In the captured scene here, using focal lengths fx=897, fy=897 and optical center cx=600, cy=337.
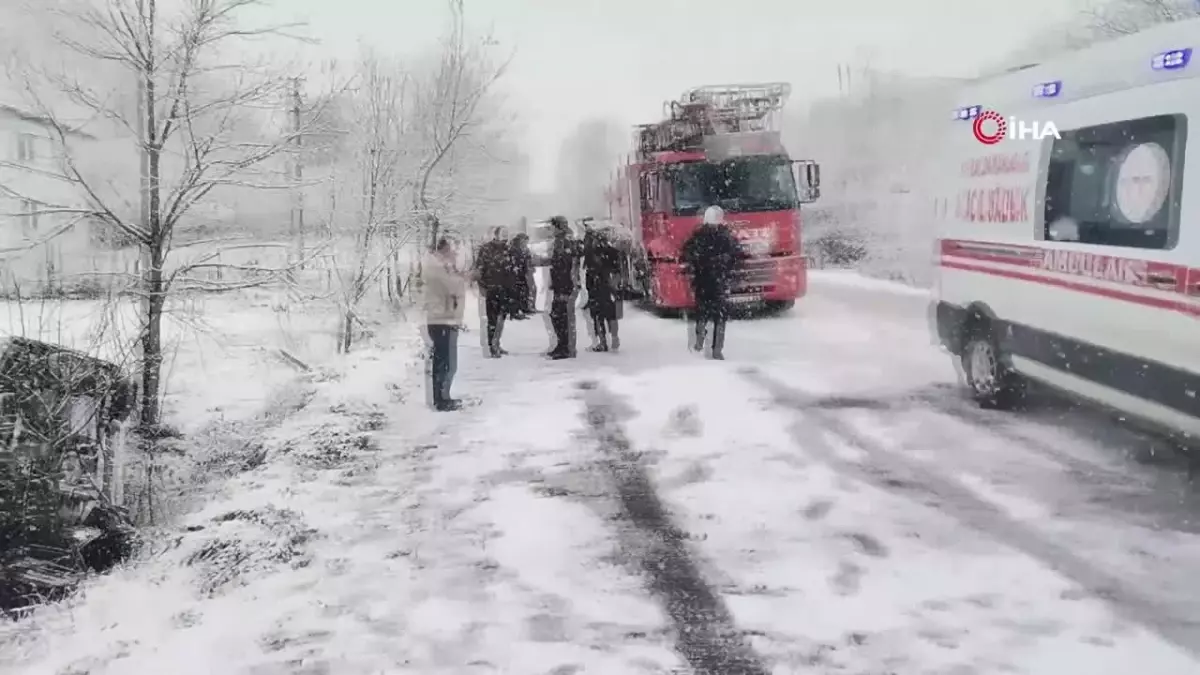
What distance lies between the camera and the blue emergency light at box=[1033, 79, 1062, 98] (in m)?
4.94

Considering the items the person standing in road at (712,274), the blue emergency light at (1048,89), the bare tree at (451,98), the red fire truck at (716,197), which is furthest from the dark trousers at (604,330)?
the blue emergency light at (1048,89)

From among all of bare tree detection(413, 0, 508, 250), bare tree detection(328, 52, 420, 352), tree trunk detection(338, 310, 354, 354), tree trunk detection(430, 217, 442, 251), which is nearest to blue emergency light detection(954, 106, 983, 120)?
bare tree detection(413, 0, 508, 250)

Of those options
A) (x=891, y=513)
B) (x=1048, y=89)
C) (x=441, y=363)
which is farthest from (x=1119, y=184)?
(x=441, y=363)

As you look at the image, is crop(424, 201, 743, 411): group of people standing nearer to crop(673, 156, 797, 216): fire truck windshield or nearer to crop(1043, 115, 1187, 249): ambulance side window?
crop(673, 156, 797, 216): fire truck windshield

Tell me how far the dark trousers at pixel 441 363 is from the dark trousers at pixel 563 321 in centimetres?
175

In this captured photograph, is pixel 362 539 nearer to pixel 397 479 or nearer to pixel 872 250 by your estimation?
pixel 397 479

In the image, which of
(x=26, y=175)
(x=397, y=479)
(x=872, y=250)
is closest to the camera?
(x=397, y=479)

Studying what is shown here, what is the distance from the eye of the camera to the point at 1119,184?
438 centimetres

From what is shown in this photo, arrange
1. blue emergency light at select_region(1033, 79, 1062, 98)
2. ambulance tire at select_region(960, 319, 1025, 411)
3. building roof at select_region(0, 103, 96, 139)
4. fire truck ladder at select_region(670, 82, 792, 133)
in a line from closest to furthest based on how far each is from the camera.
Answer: blue emergency light at select_region(1033, 79, 1062, 98) → ambulance tire at select_region(960, 319, 1025, 411) → fire truck ladder at select_region(670, 82, 792, 133) → building roof at select_region(0, 103, 96, 139)

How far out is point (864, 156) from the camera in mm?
6039

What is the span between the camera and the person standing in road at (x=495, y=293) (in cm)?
765

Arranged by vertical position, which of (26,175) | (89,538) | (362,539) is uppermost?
(26,175)

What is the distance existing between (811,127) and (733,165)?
2099 millimetres

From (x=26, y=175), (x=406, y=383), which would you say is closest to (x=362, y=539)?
(x=406, y=383)
